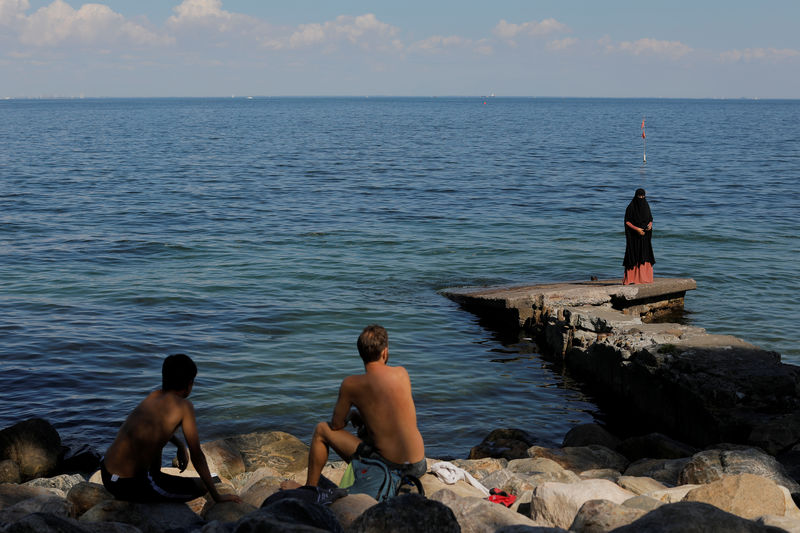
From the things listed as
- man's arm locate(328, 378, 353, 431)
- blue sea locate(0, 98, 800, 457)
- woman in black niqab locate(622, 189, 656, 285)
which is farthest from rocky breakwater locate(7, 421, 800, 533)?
woman in black niqab locate(622, 189, 656, 285)

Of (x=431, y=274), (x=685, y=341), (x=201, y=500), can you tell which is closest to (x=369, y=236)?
(x=431, y=274)

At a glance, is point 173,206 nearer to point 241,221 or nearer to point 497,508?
point 241,221

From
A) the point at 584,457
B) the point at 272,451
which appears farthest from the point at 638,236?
the point at 272,451

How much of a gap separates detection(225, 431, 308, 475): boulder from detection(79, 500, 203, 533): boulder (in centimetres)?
355

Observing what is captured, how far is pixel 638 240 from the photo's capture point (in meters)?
15.8

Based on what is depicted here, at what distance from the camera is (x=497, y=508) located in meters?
5.33

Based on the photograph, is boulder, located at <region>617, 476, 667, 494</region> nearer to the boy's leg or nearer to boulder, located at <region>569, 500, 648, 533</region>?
boulder, located at <region>569, 500, 648, 533</region>

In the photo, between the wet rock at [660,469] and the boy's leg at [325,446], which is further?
the wet rock at [660,469]

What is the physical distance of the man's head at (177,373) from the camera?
573 cm

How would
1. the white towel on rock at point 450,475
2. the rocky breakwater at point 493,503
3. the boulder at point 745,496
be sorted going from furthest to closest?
the white towel on rock at point 450,475 → the boulder at point 745,496 → the rocky breakwater at point 493,503

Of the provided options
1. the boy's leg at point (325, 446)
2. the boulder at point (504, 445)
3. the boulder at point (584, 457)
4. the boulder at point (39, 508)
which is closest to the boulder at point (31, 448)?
the boulder at point (39, 508)

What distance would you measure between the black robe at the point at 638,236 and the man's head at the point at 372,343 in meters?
10.6

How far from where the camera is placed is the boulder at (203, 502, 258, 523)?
576 cm

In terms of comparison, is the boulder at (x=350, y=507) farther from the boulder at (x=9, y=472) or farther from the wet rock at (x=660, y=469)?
the boulder at (x=9, y=472)
